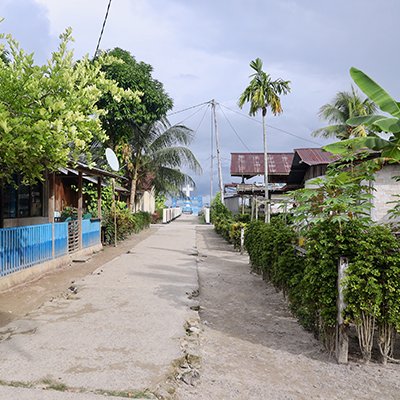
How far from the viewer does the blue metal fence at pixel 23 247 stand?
26.3 ft

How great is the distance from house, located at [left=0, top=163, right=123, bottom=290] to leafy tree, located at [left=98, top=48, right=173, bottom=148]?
646 cm

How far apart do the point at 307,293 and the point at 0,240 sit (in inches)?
245

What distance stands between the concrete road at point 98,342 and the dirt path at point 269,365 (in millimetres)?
432

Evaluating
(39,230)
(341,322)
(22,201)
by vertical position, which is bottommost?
(341,322)

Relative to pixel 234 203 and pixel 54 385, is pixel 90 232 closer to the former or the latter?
pixel 54 385

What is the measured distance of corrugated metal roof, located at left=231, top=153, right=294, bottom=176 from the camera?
2574cm

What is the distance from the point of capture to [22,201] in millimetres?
12422

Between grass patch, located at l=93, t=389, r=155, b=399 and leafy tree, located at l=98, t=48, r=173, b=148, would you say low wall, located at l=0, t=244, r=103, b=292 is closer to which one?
grass patch, located at l=93, t=389, r=155, b=399

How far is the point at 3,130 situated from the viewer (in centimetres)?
467

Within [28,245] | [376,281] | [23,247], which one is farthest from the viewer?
[28,245]

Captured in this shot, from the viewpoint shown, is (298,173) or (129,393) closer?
(129,393)

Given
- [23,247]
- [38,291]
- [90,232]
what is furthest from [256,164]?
[38,291]

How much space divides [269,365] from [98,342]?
2.03 m

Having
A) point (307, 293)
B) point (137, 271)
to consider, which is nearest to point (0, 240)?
point (137, 271)
